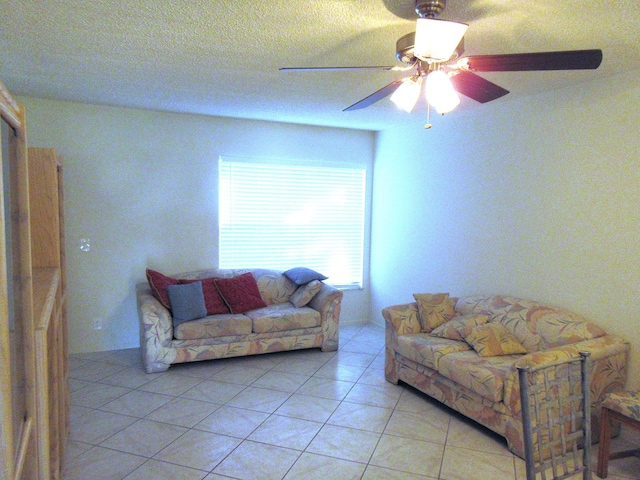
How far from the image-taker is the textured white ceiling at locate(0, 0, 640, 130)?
6.97ft

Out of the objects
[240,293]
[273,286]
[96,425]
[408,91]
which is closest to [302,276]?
[273,286]

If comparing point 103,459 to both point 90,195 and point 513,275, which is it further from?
point 513,275

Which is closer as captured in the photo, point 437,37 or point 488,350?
point 437,37

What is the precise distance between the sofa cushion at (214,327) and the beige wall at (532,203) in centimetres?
202

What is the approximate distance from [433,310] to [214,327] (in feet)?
6.84

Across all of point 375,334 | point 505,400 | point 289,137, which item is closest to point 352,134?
point 289,137

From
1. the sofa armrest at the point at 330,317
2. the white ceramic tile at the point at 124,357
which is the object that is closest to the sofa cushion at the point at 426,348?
the sofa armrest at the point at 330,317

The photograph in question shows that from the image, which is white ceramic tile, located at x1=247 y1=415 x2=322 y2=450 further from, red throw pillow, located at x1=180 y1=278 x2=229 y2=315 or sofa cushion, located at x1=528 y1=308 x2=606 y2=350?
sofa cushion, located at x1=528 y1=308 x2=606 y2=350

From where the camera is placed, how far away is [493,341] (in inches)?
129

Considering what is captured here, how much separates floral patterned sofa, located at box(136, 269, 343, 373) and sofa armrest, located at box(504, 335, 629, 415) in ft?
7.26

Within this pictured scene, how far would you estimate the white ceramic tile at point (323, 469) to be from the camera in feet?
8.33

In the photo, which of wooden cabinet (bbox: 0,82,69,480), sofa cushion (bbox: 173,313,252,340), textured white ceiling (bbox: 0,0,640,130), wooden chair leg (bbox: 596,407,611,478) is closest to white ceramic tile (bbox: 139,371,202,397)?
sofa cushion (bbox: 173,313,252,340)

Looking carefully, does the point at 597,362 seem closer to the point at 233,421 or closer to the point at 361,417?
the point at 361,417

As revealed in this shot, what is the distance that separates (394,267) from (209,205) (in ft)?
7.75
